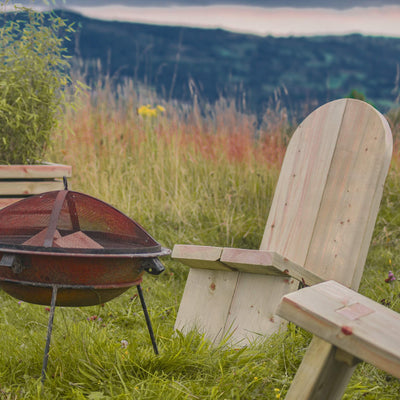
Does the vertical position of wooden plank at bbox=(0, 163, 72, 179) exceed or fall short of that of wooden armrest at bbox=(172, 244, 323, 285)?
it falls short

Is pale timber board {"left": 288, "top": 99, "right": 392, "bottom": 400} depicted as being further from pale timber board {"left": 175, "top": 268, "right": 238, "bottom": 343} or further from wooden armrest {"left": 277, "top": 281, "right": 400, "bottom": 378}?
wooden armrest {"left": 277, "top": 281, "right": 400, "bottom": 378}

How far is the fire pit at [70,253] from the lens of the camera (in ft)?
5.90

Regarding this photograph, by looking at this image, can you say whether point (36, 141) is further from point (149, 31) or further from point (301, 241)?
point (149, 31)

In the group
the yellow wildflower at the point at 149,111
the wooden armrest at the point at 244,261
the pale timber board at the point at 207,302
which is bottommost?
the pale timber board at the point at 207,302

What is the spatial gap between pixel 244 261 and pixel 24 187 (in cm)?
179

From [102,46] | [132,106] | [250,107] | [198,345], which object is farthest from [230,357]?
[102,46]

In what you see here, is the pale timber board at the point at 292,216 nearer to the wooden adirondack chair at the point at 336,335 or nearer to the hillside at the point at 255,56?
the wooden adirondack chair at the point at 336,335

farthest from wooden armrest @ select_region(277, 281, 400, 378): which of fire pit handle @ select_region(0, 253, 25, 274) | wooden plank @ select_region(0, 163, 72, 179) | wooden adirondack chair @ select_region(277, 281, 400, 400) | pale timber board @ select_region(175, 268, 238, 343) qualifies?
wooden plank @ select_region(0, 163, 72, 179)

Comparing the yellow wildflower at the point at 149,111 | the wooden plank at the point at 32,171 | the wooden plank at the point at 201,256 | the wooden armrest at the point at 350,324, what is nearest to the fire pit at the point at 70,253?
the wooden plank at the point at 201,256

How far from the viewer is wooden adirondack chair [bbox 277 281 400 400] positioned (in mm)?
1246

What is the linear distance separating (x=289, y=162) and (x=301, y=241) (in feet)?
1.50

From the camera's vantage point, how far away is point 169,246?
3811 millimetres

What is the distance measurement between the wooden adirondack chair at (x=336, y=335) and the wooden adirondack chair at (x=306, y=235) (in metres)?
0.69

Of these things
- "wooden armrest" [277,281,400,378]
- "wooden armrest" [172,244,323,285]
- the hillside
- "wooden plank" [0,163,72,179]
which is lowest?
"wooden plank" [0,163,72,179]
